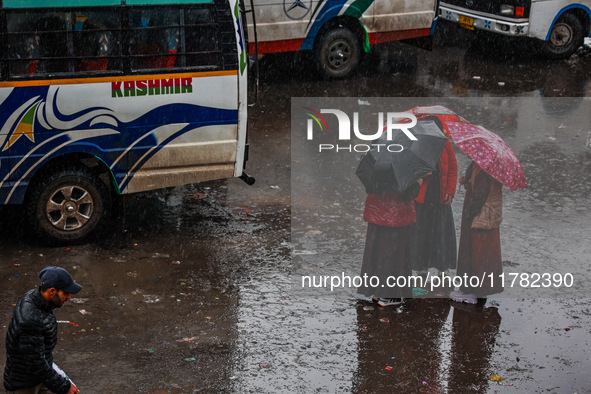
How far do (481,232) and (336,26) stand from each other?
792 centimetres

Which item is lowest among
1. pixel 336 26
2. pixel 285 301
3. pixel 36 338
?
pixel 285 301

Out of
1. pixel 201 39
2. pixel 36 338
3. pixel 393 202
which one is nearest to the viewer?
pixel 36 338

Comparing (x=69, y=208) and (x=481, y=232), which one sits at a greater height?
(x=481, y=232)

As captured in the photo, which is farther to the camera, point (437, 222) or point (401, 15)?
point (401, 15)

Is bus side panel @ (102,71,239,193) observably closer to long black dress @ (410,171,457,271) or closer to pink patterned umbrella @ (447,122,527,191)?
long black dress @ (410,171,457,271)

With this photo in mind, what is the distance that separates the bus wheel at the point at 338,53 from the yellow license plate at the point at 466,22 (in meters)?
2.72

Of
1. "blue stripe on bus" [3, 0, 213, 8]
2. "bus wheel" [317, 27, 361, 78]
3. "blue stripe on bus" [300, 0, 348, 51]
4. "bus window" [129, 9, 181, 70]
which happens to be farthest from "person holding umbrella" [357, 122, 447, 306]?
"bus wheel" [317, 27, 361, 78]

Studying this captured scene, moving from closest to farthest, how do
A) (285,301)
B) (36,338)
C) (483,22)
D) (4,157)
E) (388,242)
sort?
1. (36,338)
2. (388,242)
3. (285,301)
4. (4,157)
5. (483,22)

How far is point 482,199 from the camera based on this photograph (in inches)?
286

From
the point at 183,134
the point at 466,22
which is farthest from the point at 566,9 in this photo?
the point at 183,134

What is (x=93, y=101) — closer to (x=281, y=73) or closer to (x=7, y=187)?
(x=7, y=187)

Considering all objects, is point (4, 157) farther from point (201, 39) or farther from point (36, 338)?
point (36, 338)

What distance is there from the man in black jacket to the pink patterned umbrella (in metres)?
3.60

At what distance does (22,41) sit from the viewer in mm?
7906
